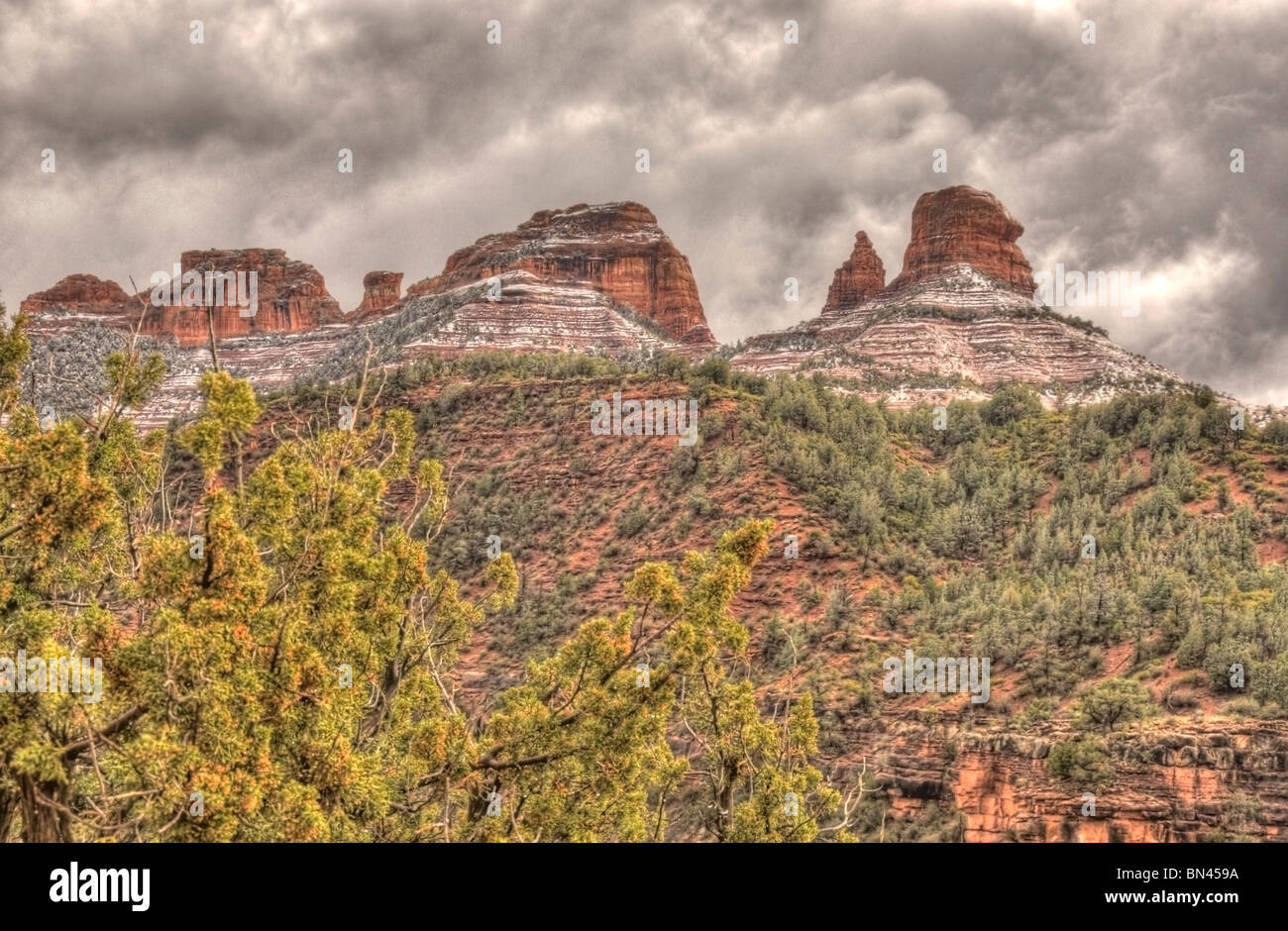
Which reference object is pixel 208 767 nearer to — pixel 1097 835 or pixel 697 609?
pixel 697 609

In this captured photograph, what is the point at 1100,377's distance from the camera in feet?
274

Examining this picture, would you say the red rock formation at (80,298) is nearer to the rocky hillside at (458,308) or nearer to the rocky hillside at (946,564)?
the rocky hillside at (458,308)

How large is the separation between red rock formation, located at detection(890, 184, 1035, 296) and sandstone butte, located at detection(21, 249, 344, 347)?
69.5m

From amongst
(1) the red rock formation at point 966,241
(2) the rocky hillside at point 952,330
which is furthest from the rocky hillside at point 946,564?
(1) the red rock formation at point 966,241

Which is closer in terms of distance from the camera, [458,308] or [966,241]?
[458,308]

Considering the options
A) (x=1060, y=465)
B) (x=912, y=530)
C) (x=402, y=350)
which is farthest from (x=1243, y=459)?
(x=402, y=350)

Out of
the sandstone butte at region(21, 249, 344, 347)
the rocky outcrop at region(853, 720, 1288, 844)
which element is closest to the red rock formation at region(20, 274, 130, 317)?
the sandstone butte at region(21, 249, 344, 347)

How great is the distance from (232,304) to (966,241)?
84829mm

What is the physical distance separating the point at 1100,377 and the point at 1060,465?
42346mm

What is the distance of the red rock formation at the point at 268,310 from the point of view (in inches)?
5305

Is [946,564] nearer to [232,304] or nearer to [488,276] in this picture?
[488,276]

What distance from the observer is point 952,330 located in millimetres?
94625

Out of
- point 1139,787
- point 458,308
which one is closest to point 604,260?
point 458,308
